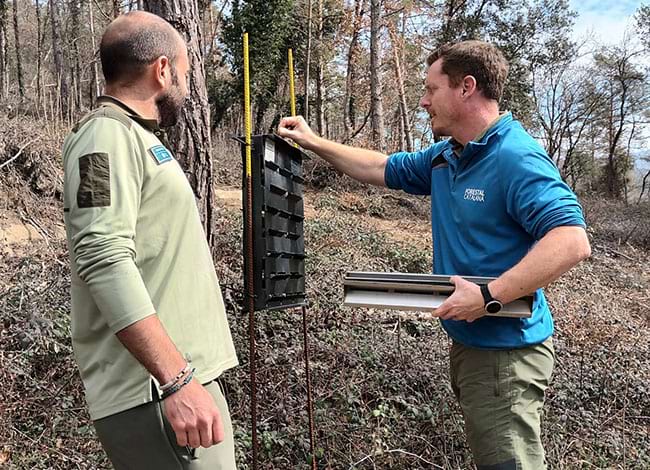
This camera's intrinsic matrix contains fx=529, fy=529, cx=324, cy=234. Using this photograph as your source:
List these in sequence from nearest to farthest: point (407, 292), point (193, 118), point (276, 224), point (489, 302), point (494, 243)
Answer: point (489, 302)
point (407, 292)
point (494, 243)
point (276, 224)
point (193, 118)

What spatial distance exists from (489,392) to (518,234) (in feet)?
2.07

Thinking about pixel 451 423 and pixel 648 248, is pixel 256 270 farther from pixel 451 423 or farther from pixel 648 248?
pixel 648 248

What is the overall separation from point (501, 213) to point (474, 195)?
0.44ft

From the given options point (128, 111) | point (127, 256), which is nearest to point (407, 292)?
point (127, 256)

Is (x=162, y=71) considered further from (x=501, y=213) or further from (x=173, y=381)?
(x=501, y=213)

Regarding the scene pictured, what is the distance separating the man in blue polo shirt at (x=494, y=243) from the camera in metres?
1.88

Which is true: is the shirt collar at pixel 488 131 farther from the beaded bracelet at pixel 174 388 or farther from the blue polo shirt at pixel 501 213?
the beaded bracelet at pixel 174 388

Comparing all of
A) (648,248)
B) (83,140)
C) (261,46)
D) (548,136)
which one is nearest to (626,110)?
(548,136)

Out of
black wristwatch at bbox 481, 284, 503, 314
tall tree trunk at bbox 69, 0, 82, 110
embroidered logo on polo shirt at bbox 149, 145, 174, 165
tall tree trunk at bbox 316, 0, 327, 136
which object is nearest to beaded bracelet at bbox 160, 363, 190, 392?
embroidered logo on polo shirt at bbox 149, 145, 174, 165

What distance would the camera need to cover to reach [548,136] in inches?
1034

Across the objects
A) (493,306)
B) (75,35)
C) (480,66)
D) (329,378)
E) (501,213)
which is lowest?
(329,378)

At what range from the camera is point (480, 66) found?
2.24m

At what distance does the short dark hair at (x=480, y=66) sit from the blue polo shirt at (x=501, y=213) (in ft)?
0.48

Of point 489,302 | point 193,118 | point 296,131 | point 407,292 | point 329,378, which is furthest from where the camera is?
point 329,378
